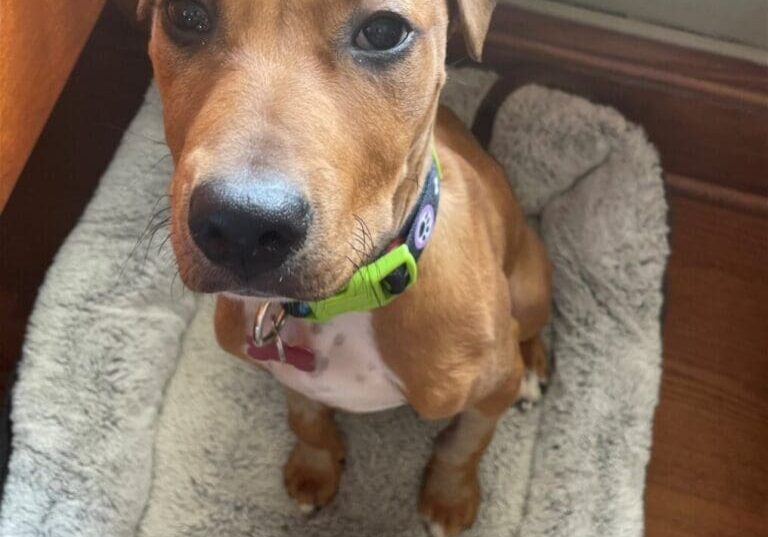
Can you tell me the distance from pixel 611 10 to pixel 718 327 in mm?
870

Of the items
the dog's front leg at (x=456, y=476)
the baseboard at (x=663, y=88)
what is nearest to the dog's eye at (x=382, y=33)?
the dog's front leg at (x=456, y=476)

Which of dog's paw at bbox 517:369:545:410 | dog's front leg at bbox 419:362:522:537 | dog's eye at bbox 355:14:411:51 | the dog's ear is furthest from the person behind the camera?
dog's paw at bbox 517:369:545:410

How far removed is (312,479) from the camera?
2.31 meters

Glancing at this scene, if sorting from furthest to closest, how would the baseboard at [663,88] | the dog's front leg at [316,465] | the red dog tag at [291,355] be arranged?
the baseboard at [663,88], the dog's front leg at [316,465], the red dog tag at [291,355]

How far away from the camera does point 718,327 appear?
8.61 feet

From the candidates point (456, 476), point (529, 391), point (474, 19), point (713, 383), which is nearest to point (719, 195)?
point (713, 383)

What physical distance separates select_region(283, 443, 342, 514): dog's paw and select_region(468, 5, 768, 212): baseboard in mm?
991

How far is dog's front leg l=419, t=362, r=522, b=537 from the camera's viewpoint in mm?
2123

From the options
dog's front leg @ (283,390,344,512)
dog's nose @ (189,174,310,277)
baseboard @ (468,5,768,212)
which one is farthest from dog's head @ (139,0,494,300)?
baseboard @ (468,5,768,212)

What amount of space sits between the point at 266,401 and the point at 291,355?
0.70 metres

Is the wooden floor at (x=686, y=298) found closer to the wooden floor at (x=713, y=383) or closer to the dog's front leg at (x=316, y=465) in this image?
the wooden floor at (x=713, y=383)

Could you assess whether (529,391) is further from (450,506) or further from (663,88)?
(663,88)

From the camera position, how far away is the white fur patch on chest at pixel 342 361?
1.79 meters

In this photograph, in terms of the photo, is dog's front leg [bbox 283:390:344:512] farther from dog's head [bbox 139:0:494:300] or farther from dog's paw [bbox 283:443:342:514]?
dog's head [bbox 139:0:494:300]
